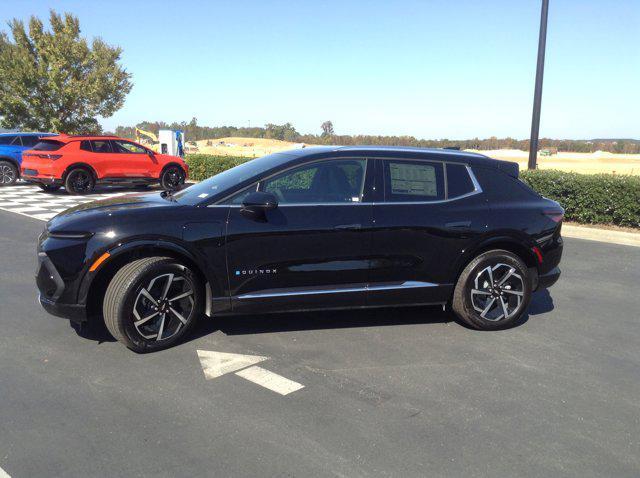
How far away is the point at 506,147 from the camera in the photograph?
301 feet

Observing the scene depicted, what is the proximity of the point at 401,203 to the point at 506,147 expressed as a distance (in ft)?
307

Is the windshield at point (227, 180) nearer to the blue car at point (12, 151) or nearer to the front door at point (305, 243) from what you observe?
the front door at point (305, 243)

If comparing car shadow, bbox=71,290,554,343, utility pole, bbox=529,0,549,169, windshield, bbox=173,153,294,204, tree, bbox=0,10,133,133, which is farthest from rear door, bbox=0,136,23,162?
utility pole, bbox=529,0,549,169

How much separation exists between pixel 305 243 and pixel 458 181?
154 centimetres

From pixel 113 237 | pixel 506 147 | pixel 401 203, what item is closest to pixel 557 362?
pixel 401 203

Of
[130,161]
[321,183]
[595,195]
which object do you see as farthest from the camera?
[130,161]

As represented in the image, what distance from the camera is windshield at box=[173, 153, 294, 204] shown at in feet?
14.3

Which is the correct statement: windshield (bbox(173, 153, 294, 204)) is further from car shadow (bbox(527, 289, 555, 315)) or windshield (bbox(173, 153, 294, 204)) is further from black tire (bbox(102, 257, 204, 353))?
car shadow (bbox(527, 289, 555, 315))

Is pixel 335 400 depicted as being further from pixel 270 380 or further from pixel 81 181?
pixel 81 181


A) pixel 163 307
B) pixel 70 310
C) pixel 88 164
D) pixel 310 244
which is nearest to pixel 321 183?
pixel 310 244

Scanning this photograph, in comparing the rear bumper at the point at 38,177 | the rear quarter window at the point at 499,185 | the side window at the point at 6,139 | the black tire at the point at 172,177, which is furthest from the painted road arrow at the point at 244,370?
the side window at the point at 6,139

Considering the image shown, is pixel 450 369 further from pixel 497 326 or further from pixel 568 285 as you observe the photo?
pixel 568 285

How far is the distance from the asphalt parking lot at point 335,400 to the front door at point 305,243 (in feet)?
1.39

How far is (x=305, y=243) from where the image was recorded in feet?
14.1
